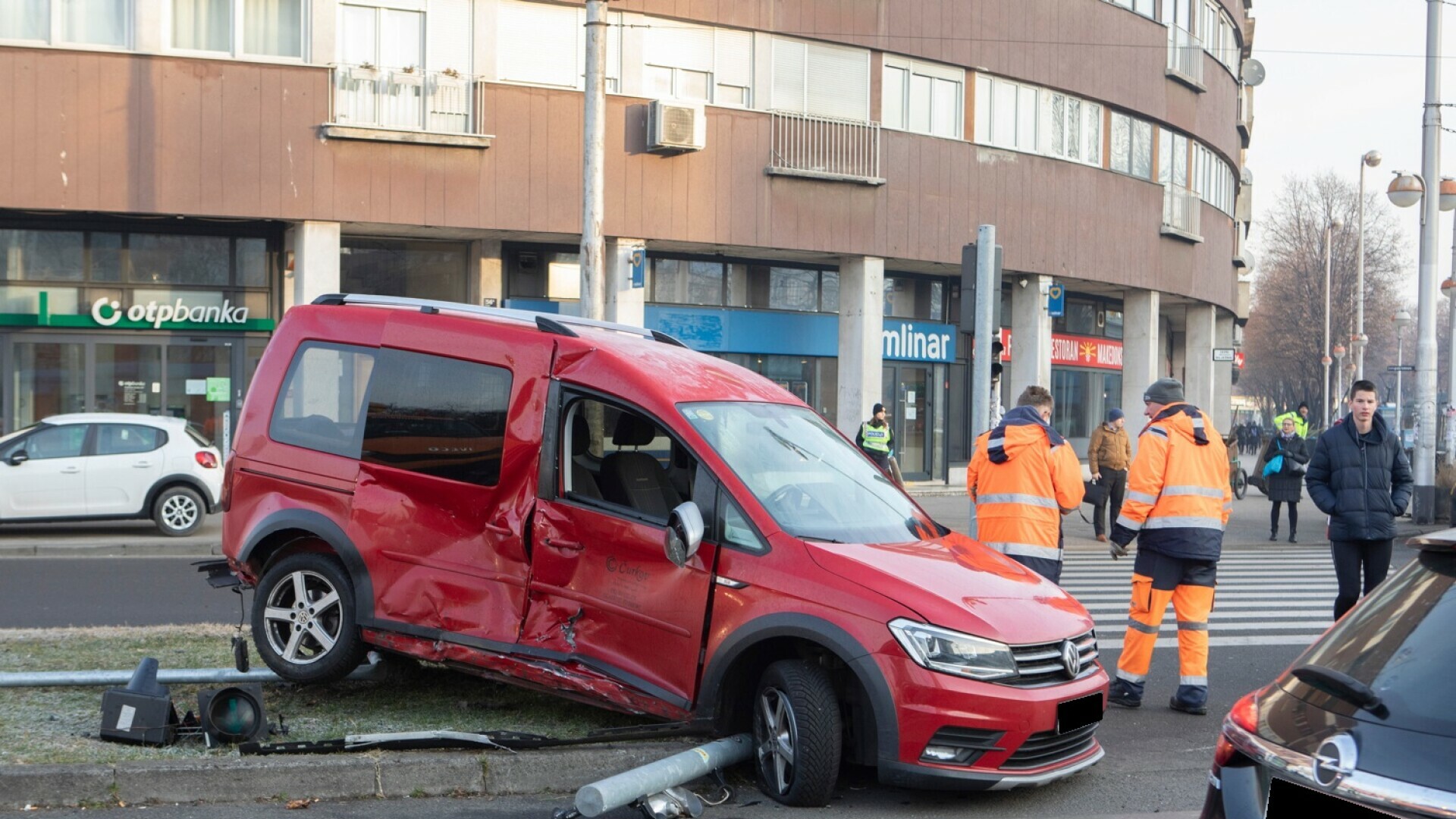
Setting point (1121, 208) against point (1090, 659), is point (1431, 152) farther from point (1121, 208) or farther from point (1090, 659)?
point (1090, 659)

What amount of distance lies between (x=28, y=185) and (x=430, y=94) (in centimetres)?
585

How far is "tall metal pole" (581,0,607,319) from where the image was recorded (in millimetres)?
16812

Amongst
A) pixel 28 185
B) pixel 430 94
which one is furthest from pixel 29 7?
pixel 430 94

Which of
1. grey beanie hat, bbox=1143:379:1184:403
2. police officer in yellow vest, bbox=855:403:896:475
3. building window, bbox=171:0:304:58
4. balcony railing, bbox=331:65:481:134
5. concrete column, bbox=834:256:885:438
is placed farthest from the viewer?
concrete column, bbox=834:256:885:438

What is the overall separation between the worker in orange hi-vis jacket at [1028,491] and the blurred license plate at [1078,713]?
2.45 m

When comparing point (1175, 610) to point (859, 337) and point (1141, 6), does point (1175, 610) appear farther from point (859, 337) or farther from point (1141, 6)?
point (1141, 6)

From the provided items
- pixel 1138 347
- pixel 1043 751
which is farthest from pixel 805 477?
pixel 1138 347

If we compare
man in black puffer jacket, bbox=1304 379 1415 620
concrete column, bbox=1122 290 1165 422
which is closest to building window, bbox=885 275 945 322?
concrete column, bbox=1122 290 1165 422

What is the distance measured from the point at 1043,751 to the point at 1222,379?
38.9 meters

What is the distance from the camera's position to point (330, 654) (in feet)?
23.4

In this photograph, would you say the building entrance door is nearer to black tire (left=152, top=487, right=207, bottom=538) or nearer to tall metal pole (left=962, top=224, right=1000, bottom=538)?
black tire (left=152, top=487, right=207, bottom=538)

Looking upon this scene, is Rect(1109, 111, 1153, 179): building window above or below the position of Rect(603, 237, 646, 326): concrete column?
above

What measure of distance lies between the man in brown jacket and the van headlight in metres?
13.5

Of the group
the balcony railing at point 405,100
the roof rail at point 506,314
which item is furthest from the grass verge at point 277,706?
the balcony railing at point 405,100
